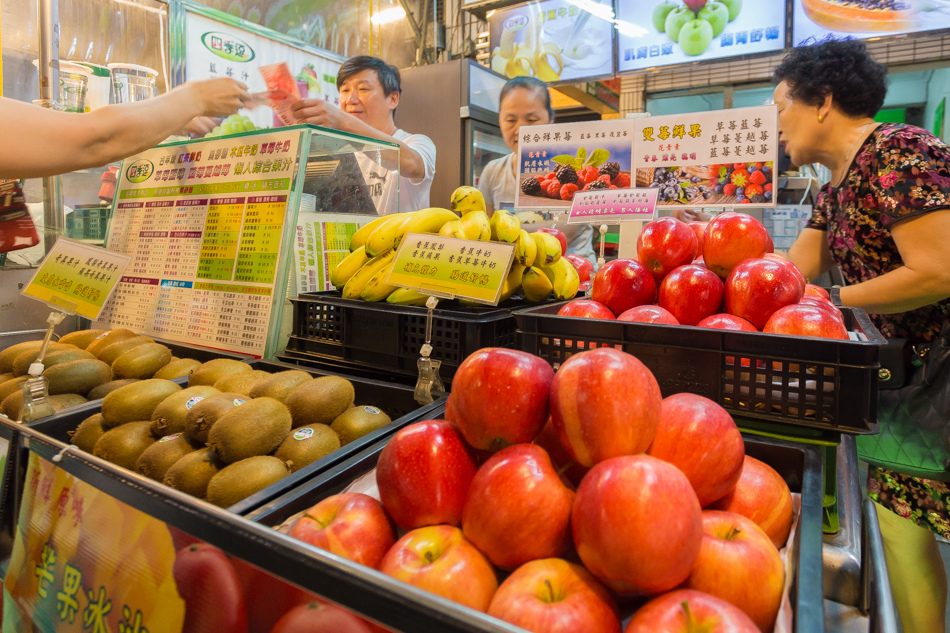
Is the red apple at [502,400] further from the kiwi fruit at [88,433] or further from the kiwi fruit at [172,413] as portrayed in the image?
the kiwi fruit at [88,433]

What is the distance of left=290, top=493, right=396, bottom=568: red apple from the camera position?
645mm

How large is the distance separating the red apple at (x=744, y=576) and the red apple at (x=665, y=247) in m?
0.85

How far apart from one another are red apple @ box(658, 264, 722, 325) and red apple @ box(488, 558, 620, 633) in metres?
0.75

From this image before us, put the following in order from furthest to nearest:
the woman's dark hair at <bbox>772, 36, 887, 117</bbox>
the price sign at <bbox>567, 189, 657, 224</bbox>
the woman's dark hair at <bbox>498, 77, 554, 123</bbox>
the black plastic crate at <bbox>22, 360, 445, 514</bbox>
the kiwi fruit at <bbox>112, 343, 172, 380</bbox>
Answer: the woman's dark hair at <bbox>498, 77, 554, 123</bbox> → the price sign at <bbox>567, 189, 657, 224</bbox> → the woman's dark hair at <bbox>772, 36, 887, 117</bbox> → the kiwi fruit at <bbox>112, 343, 172, 380</bbox> → the black plastic crate at <bbox>22, 360, 445, 514</bbox>

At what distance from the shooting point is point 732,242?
129 cm

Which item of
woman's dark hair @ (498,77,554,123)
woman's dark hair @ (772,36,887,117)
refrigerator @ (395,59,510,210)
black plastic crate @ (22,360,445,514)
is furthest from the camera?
refrigerator @ (395,59,510,210)

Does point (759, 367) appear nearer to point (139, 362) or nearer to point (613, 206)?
point (613, 206)

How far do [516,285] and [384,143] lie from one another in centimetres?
85

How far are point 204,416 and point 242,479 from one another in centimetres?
20

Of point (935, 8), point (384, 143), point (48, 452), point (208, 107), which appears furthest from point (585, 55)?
point (48, 452)

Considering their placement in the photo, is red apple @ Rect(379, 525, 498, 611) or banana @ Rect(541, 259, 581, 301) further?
banana @ Rect(541, 259, 581, 301)

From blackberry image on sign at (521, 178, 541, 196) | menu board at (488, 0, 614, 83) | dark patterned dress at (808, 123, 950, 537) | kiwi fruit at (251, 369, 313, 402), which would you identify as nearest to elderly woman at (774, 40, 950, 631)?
dark patterned dress at (808, 123, 950, 537)

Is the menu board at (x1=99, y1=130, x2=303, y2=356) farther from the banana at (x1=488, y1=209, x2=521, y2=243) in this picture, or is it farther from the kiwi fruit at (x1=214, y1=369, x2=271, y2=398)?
the banana at (x1=488, y1=209, x2=521, y2=243)

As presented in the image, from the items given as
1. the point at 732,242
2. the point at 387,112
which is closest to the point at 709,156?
the point at 732,242
